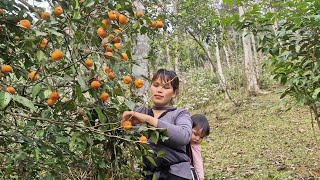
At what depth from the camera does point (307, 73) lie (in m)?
2.73

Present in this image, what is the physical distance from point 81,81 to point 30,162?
602 millimetres

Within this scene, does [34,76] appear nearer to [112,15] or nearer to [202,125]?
[112,15]

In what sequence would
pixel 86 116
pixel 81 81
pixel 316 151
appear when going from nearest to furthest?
pixel 81 81
pixel 86 116
pixel 316 151

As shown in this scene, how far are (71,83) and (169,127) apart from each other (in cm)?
44

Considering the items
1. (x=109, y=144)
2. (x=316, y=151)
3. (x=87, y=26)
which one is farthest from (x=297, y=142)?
(x=87, y=26)

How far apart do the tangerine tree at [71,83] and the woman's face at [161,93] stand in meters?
0.16

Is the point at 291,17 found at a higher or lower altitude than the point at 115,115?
higher

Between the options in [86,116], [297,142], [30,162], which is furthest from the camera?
[297,142]

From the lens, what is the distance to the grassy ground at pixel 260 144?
4378mm

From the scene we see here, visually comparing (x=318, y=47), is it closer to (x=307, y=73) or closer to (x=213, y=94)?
(x=307, y=73)

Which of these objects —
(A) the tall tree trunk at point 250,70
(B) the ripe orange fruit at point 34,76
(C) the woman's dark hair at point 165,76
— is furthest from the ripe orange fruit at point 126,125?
(A) the tall tree trunk at point 250,70

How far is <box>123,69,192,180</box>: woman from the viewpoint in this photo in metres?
1.57

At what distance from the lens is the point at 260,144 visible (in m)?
5.93

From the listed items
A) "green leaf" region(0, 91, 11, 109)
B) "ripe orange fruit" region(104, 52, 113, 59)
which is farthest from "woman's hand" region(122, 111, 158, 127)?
"green leaf" region(0, 91, 11, 109)
